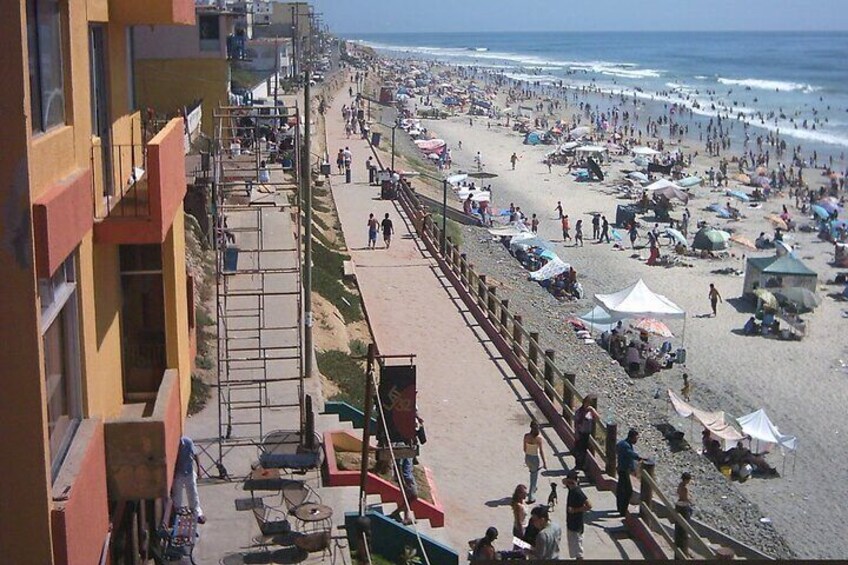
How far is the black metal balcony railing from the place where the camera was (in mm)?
8438

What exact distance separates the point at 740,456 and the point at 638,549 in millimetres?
7228

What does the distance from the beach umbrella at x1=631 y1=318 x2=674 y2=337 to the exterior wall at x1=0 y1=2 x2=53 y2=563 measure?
809 inches

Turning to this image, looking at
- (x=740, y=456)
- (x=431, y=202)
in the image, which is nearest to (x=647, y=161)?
(x=431, y=202)

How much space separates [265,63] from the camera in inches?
2496

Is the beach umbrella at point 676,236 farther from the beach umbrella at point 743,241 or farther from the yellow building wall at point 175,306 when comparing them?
the yellow building wall at point 175,306

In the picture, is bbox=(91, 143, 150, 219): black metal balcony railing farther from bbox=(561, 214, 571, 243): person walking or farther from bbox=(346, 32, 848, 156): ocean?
bbox=(346, 32, 848, 156): ocean

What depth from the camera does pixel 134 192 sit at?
29.7ft

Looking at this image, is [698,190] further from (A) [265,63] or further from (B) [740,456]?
(B) [740,456]

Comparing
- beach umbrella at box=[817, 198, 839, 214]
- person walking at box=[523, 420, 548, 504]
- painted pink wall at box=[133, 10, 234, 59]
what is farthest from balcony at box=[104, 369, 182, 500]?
beach umbrella at box=[817, 198, 839, 214]

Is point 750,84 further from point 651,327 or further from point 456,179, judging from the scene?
point 651,327

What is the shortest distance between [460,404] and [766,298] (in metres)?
14.2

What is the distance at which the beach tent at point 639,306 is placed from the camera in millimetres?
25219

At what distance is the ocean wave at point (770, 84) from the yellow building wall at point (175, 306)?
11690 centimetres

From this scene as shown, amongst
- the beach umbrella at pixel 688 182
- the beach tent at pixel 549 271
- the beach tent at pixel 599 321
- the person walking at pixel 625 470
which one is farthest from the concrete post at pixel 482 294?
the beach umbrella at pixel 688 182
